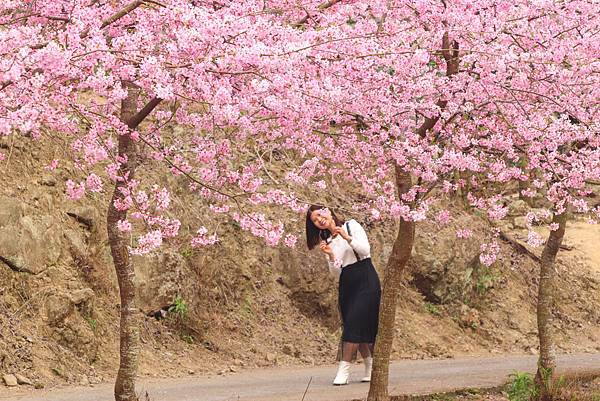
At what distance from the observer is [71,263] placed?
13672 mm

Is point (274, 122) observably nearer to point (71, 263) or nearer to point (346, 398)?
point (346, 398)

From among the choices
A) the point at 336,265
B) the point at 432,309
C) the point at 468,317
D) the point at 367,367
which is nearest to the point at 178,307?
the point at 367,367

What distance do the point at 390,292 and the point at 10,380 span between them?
4.62 m

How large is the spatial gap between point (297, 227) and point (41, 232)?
5.82 m

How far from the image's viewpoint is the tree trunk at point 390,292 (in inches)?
434

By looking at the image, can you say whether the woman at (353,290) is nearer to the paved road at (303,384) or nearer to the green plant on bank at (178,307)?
the paved road at (303,384)

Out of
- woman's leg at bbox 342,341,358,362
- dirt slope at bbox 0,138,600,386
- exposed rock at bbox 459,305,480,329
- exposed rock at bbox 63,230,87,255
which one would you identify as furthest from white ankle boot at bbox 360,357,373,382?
exposed rock at bbox 459,305,480,329

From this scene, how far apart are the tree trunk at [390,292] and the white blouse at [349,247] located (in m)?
0.57

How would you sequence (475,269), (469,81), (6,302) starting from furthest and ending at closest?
(475,269), (6,302), (469,81)

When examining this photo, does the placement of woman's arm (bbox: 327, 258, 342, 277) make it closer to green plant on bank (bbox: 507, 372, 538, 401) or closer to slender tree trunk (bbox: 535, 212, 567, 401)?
green plant on bank (bbox: 507, 372, 538, 401)

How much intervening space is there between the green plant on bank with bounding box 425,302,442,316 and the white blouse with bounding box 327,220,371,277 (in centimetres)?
722

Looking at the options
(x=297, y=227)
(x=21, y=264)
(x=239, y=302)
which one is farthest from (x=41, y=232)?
(x=297, y=227)

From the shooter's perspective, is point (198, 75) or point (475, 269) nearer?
point (198, 75)

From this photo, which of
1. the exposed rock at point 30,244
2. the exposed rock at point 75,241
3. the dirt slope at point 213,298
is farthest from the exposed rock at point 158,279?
the exposed rock at point 30,244
